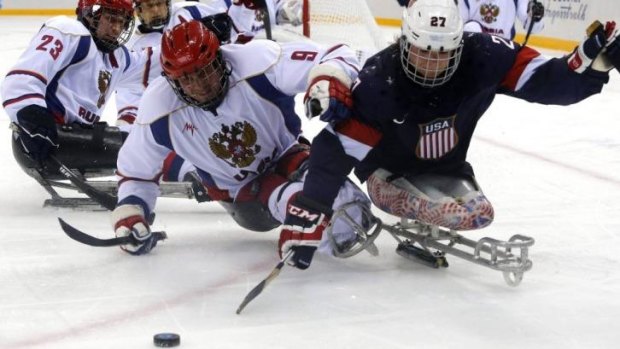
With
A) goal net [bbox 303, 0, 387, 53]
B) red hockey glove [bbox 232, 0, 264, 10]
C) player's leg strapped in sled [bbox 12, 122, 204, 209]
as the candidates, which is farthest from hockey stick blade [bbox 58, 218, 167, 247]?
goal net [bbox 303, 0, 387, 53]

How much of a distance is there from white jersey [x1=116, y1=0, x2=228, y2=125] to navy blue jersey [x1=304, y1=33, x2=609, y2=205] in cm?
165

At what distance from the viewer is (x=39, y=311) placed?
2.74 meters

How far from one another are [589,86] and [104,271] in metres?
1.55

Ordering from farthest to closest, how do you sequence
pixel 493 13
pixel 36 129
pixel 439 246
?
pixel 493 13, pixel 36 129, pixel 439 246

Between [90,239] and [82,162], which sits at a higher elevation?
[90,239]

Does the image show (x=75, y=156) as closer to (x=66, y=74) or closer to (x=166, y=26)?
(x=66, y=74)

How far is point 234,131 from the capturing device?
3.21 m

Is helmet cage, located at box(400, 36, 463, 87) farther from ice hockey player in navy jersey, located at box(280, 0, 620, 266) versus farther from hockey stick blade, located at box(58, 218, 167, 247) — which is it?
hockey stick blade, located at box(58, 218, 167, 247)

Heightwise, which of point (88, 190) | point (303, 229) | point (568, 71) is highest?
point (568, 71)

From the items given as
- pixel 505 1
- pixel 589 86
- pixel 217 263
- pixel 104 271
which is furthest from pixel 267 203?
pixel 505 1

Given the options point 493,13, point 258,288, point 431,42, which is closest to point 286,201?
point 258,288

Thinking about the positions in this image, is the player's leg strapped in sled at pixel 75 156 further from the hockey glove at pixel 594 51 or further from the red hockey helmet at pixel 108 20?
the hockey glove at pixel 594 51

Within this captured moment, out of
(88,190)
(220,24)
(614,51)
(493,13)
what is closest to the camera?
(614,51)

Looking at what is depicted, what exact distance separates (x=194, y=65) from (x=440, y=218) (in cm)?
85
